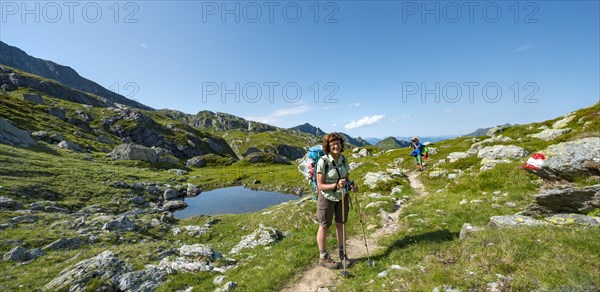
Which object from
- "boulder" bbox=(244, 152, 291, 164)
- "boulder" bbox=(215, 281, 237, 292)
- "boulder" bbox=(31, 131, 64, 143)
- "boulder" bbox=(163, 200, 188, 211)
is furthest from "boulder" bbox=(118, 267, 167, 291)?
"boulder" bbox=(244, 152, 291, 164)

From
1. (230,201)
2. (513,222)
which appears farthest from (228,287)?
(230,201)

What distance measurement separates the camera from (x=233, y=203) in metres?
54.8

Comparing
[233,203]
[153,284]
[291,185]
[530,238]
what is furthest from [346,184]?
[291,185]

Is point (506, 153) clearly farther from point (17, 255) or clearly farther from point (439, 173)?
point (17, 255)

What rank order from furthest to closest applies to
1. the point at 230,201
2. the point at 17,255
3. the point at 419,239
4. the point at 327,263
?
the point at 230,201 → the point at 17,255 → the point at 419,239 → the point at 327,263

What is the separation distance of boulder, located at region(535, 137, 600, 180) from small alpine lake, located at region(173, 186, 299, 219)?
42199mm

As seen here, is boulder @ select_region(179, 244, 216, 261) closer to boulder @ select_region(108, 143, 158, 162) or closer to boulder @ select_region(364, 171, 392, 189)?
boulder @ select_region(364, 171, 392, 189)

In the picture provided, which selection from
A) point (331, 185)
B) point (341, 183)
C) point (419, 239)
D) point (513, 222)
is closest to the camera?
point (341, 183)

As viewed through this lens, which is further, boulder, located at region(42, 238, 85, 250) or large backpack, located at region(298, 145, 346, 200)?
boulder, located at region(42, 238, 85, 250)

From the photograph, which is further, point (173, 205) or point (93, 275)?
point (173, 205)

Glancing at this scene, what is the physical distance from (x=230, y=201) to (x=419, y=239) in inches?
1982

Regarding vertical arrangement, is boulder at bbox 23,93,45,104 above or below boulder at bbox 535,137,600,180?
above

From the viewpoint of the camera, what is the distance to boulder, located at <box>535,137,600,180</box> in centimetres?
1324

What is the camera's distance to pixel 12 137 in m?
59.8
